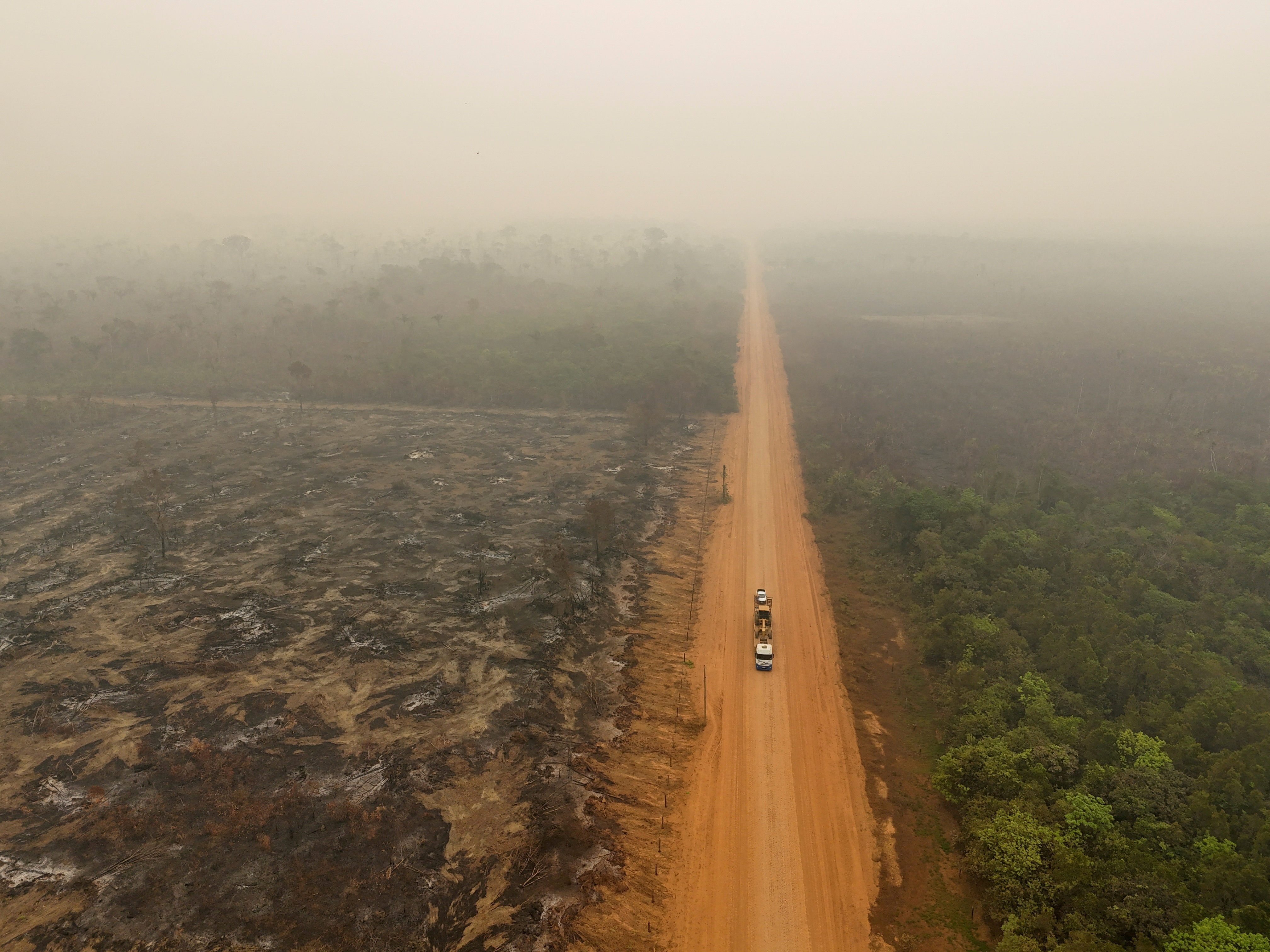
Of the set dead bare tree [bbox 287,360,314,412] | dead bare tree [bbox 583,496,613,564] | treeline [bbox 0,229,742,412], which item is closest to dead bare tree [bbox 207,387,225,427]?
treeline [bbox 0,229,742,412]

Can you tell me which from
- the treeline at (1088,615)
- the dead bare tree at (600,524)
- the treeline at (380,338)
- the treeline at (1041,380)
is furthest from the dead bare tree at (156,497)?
the treeline at (1041,380)

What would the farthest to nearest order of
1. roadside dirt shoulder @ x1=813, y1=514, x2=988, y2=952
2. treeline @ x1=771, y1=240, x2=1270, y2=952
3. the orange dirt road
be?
the orange dirt road, roadside dirt shoulder @ x1=813, y1=514, x2=988, y2=952, treeline @ x1=771, y1=240, x2=1270, y2=952

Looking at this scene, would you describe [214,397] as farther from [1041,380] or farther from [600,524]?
[1041,380]

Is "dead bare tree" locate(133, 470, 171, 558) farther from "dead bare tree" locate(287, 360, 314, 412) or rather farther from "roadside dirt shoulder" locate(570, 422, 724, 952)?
"roadside dirt shoulder" locate(570, 422, 724, 952)

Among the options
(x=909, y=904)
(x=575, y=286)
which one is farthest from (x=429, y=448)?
(x=575, y=286)

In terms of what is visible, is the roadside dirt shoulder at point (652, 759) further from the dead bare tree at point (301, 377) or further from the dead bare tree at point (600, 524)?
the dead bare tree at point (301, 377)

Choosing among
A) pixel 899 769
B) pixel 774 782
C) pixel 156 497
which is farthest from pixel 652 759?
pixel 156 497
